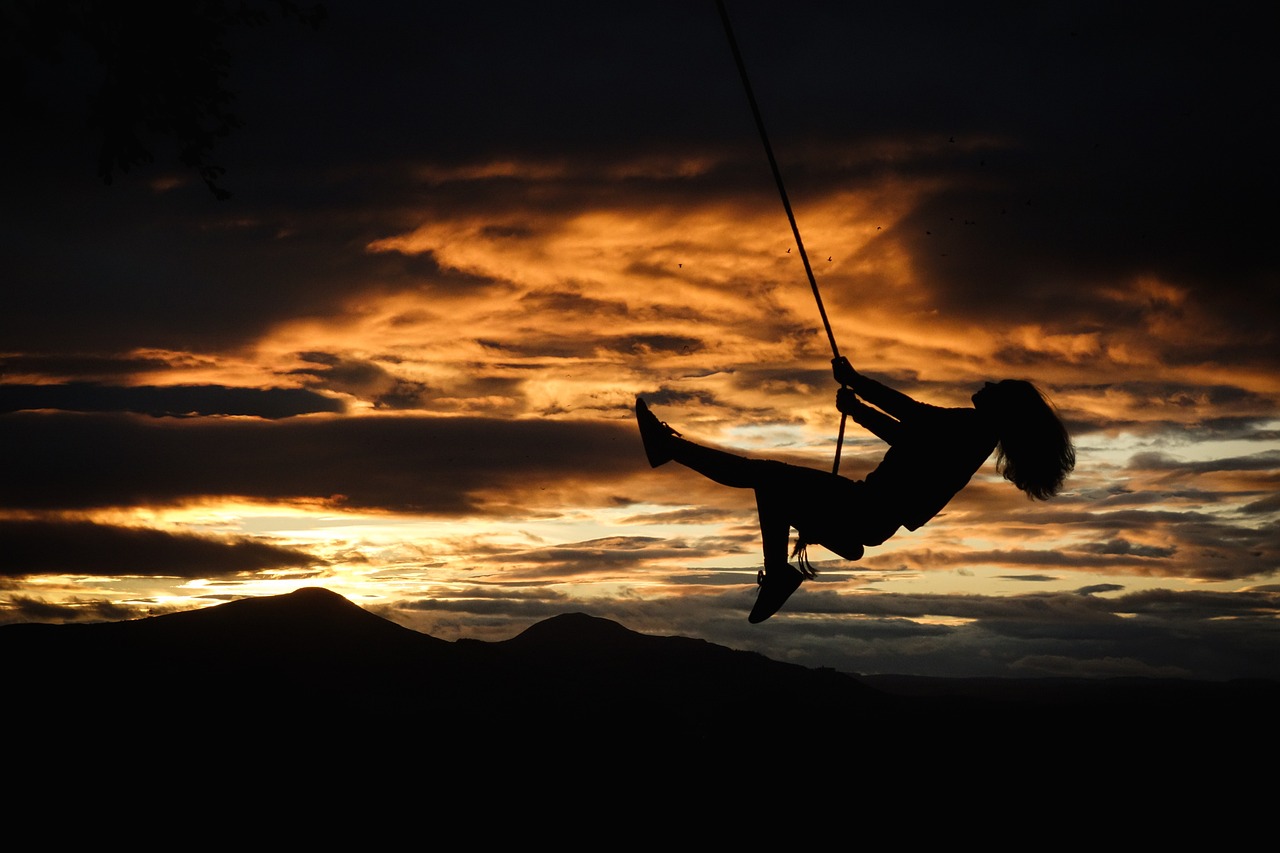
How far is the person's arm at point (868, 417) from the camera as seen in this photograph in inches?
287

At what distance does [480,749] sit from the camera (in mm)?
98188

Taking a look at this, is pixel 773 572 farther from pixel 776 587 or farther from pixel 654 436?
pixel 654 436

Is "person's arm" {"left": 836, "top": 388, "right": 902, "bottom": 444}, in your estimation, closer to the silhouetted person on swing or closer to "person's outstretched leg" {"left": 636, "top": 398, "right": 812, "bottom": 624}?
the silhouetted person on swing

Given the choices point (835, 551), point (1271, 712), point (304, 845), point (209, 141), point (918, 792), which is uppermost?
point (209, 141)

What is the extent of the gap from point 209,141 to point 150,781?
8524 cm

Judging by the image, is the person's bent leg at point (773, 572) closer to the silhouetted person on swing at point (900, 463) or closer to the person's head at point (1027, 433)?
the silhouetted person on swing at point (900, 463)

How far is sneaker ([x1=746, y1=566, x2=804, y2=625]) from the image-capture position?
7840mm

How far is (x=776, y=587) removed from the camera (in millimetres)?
7875

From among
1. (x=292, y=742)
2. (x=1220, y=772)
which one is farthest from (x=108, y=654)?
(x=1220, y=772)

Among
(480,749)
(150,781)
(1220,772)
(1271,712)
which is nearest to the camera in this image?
(1220,772)

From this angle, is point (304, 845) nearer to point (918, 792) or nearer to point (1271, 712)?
point (918, 792)

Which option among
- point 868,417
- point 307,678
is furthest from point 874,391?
point 307,678

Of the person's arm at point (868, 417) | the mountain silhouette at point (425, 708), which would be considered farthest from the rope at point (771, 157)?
the mountain silhouette at point (425, 708)

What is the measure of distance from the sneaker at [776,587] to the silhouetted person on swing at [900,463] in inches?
16.6
